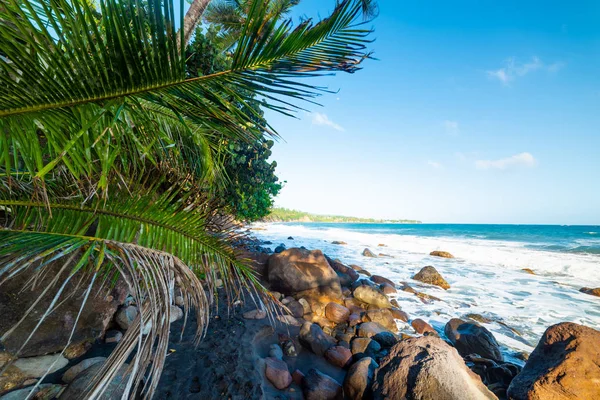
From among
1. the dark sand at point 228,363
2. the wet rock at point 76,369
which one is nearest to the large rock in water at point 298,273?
the dark sand at point 228,363

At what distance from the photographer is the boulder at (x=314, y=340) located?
404cm

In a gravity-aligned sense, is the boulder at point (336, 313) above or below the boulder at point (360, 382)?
below

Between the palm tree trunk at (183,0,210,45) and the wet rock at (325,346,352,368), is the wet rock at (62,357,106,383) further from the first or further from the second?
the palm tree trunk at (183,0,210,45)

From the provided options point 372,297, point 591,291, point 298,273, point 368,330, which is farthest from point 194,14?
point 591,291

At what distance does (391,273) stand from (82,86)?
11747mm

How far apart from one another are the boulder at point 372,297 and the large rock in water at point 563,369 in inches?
132

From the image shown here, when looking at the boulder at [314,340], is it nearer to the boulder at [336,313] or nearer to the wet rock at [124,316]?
the boulder at [336,313]

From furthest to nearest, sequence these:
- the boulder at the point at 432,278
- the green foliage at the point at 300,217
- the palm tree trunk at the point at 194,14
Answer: the green foliage at the point at 300,217 < the boulder at the point at 432,278 < the palm tree trunk at the point at 194,14

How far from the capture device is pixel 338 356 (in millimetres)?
3855

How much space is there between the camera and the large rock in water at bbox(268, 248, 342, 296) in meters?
6.50

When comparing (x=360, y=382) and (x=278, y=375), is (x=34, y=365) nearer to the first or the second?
(x=278, y=375)

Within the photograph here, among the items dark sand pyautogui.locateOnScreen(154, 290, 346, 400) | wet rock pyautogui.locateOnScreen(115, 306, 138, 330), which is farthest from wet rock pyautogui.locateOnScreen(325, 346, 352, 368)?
wet rock pyautogui.locateOnScreen(115, 306, 138, 330)

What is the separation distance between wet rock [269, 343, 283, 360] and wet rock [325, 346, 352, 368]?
80 centimetres

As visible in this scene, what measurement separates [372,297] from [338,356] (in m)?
3.06
